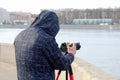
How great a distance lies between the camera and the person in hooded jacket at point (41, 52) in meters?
3.24

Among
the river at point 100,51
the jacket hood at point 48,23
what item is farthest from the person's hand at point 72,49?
the river at point 100,51

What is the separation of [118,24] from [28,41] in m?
122

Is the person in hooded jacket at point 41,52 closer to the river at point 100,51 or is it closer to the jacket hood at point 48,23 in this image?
the jacket hood at point 48,23

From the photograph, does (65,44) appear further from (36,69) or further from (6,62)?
(6,62)

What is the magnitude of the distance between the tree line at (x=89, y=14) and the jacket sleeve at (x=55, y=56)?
123 metres

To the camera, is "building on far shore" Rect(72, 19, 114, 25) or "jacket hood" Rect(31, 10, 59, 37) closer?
"jacket hood" Rect(31, 10, 59, 37)

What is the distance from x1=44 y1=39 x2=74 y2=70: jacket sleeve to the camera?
10.6 ft

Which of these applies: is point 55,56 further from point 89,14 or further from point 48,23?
point 89,14

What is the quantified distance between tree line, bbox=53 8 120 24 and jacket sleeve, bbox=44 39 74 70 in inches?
4831

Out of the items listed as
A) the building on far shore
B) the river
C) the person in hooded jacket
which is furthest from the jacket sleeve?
the building on far shore

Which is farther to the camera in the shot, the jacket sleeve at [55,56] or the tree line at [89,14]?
the tree line at [89,14]

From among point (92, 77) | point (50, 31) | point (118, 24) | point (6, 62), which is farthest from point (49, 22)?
point (118, 24)

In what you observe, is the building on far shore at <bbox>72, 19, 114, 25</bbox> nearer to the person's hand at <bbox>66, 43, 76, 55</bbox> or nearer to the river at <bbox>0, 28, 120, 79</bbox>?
the river at <bbox>0, 28, 120, 79</bbox>

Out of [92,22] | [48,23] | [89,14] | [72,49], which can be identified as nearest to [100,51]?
[72,49]
